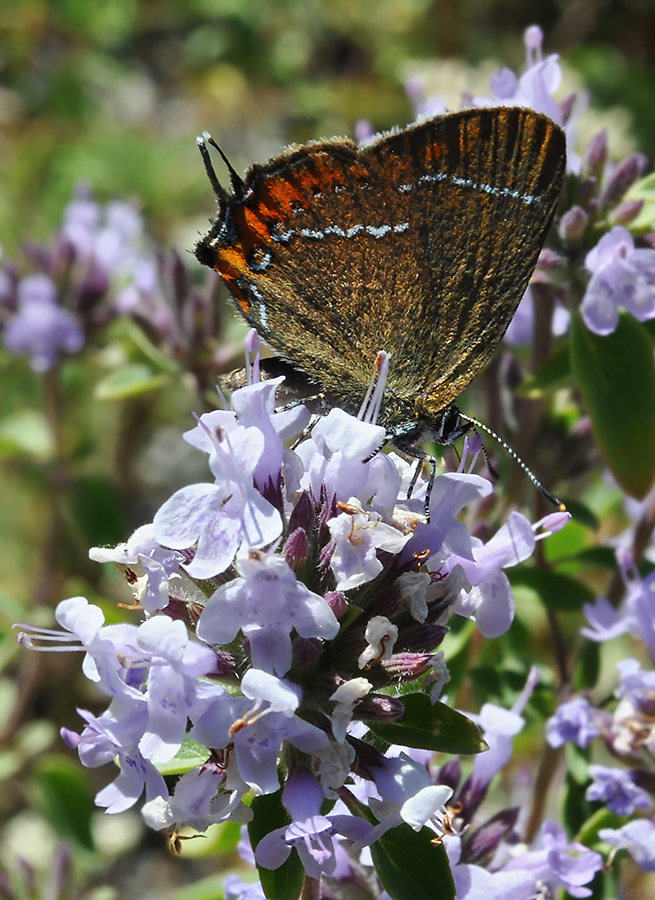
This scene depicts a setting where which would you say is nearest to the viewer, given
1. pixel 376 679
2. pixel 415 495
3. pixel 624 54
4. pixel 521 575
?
pixel 376 679

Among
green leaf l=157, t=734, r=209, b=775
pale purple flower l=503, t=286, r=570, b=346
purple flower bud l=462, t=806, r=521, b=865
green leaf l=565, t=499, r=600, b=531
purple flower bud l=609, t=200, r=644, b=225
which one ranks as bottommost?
purple flower bud l=462, t=806, r=521, b=865

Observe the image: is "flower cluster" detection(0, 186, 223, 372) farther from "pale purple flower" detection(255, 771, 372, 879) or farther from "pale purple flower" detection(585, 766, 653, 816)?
"pale purple flower" detection(255, 771, 372, 879)

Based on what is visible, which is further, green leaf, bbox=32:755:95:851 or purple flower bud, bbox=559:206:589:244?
green leaf, bbox=32:755:95:851

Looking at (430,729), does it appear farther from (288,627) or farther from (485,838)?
(485,838)

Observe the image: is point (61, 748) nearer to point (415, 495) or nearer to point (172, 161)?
point (415, 495)

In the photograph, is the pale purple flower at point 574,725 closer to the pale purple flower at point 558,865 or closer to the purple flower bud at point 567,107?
the pale purple flower at point 558,865

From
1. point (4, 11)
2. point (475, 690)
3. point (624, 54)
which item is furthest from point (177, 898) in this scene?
point (624, 54)

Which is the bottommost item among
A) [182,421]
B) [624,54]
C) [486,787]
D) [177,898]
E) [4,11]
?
[177,898]

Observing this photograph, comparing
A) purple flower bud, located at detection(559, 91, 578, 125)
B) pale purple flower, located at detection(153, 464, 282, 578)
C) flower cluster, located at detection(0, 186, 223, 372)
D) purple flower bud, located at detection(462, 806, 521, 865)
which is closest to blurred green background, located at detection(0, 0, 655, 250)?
flower cluster, located at detection(0, 186, 223, 372)

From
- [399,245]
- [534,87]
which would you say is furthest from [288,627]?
[534,87]
